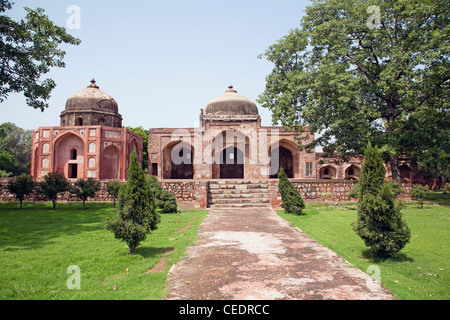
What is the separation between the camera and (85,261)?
4.62 m

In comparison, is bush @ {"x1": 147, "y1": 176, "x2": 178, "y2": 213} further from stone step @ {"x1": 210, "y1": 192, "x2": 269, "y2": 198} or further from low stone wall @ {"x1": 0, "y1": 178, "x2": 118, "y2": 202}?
low stone wall @ {"x1": 0, "y1": 178, "x2": 118, "y2": 202}

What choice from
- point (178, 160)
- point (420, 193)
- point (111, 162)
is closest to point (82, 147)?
point (111, 162)

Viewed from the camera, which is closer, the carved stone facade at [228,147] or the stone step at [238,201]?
the stone step at [238,201]

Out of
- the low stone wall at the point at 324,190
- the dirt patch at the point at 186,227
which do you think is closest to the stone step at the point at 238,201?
the low stone wall at the point at 324,190

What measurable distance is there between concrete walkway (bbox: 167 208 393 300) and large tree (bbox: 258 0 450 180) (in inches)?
327

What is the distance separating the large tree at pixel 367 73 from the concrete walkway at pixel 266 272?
8.31m

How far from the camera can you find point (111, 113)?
82.8 ft

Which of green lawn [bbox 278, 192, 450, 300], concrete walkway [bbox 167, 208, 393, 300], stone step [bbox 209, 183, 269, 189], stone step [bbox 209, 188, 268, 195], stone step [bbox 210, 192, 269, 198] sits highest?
stone step [bbox 209, 183, 269, 189]

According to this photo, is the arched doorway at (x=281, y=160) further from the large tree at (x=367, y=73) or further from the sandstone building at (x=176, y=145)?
the large tree at (x=367, y=73)

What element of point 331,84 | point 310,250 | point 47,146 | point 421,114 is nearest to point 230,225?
point 310,250

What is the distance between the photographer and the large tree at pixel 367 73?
1241 centimetres

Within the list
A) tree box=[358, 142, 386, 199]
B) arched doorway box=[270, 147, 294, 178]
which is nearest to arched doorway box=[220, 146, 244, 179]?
arched doorway box=[270, 147, 294, 178]

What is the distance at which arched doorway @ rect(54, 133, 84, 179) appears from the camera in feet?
74.8

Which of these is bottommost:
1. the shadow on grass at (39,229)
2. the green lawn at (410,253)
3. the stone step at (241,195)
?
the shadow on grass at (39,229)
